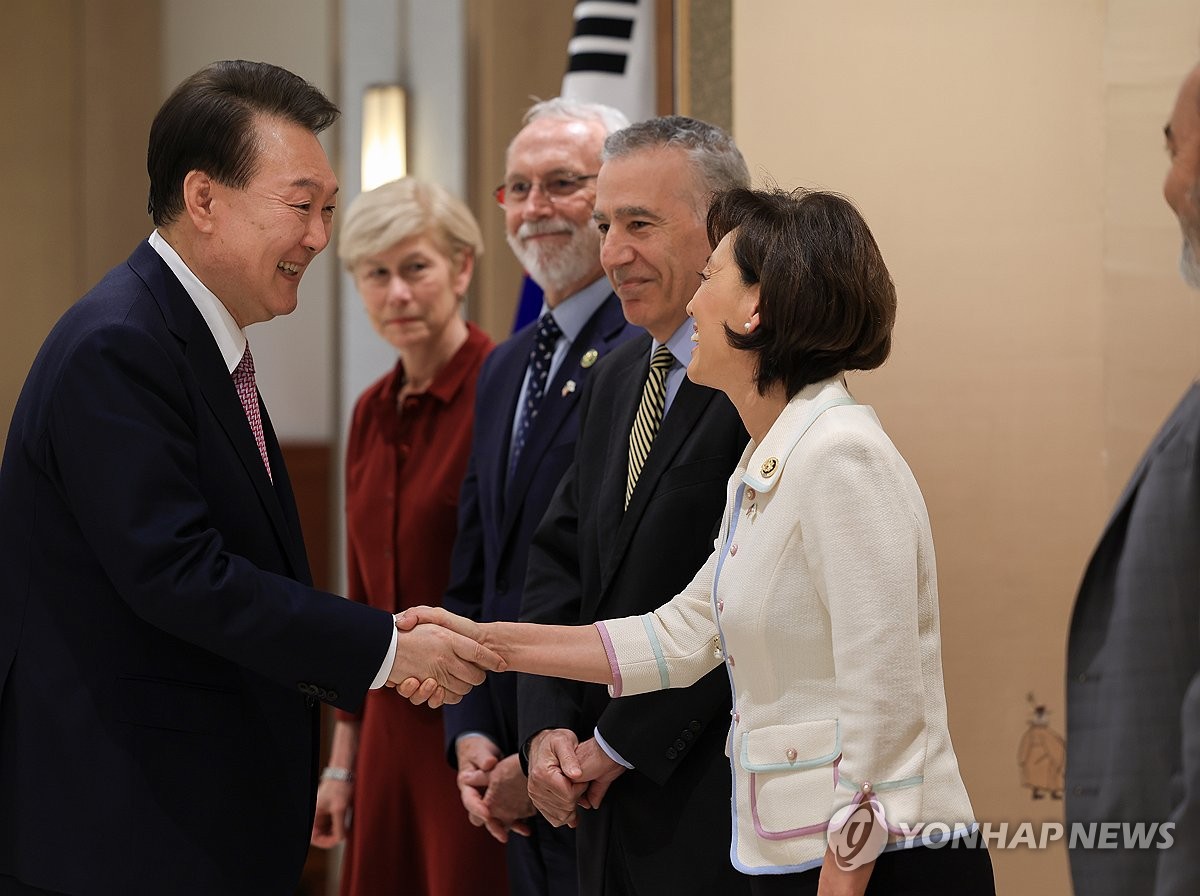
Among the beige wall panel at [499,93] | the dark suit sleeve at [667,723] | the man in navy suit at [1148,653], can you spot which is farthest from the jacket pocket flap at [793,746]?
the beige wall panel at [499,93]

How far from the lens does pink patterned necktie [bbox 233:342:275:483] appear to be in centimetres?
228

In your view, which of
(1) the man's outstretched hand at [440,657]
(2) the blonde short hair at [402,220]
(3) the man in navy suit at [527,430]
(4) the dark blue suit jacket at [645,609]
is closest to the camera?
(4) the dark blue suit jacket at [645,609]

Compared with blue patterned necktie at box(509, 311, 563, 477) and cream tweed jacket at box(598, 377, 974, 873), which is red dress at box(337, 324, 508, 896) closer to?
blue patterned necktie at box(509, 311, 563, 477)

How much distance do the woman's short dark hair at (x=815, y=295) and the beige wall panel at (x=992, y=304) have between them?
1319 millimetres

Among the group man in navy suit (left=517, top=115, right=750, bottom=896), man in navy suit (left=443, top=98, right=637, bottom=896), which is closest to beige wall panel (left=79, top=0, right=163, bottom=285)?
man in navy suit (left=443, top=98, right=637, bottom=896)

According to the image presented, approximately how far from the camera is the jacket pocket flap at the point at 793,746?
5.74 feet

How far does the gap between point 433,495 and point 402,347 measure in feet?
1.49

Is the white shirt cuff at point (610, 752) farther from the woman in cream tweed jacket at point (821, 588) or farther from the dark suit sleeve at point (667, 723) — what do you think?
the woman in cream tweed jacket at point (821, 588)

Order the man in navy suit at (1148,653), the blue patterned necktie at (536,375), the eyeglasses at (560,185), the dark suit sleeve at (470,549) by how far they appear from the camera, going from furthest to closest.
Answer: the eyeglasses at (560,185), the dark suit sleeve at (470,549), the blue patterned necktie at (536,375), the man in navy suit at (1148,653)

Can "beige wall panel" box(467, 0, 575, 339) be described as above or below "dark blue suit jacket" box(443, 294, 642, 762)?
above

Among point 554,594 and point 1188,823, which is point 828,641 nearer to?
point 1188,823

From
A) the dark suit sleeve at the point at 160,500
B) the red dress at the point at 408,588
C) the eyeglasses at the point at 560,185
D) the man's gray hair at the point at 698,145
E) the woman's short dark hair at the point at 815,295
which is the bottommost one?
the red dress at the point at 408,588

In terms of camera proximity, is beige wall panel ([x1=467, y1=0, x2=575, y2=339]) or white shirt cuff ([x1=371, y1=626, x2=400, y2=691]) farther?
beige wall panel ([x1=467, y1=0, x2=575, y2=339])

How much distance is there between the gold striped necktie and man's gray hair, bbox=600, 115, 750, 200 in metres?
0.34
